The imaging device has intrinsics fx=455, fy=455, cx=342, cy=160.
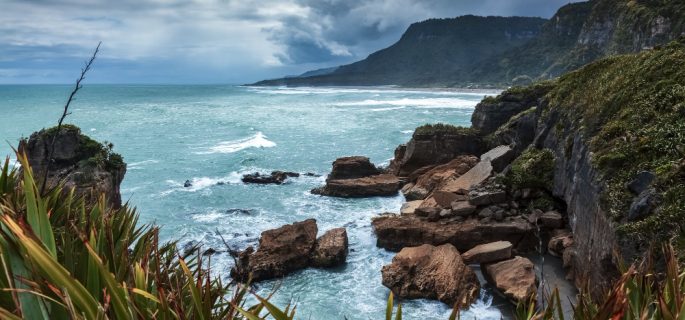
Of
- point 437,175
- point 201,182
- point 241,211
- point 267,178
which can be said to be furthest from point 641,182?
point 201,182

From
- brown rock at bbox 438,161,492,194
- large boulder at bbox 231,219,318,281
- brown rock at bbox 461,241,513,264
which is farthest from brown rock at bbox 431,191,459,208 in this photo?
large boulder at bbox 231,219,318,281

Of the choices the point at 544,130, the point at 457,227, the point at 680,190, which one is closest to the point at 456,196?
the point at 457,227

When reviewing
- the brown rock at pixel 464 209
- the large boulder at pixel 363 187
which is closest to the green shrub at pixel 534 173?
the brown rock at pixel 464 209

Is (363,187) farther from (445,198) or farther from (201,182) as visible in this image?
(201,182)

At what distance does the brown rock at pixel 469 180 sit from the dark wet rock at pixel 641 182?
8609mm

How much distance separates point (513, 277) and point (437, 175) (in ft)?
37.2

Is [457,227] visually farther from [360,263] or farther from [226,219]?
[226,219]

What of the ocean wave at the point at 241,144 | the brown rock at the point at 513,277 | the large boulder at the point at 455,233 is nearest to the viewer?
the brown rock at the point at 513,277

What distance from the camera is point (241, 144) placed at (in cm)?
4562

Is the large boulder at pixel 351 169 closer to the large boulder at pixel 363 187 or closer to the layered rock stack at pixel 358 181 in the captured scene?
the layered rock stack at pixel 358 181

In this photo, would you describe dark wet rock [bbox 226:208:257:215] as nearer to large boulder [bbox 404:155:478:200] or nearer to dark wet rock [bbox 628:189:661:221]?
large boulder [bbox 404:155:478:200]

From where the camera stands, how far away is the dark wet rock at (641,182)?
1039 cm

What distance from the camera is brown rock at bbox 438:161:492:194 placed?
19.7 meters

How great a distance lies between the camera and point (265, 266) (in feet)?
49.4
